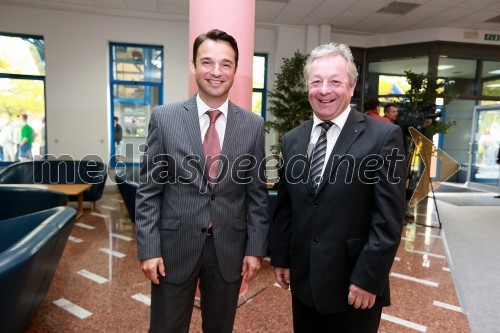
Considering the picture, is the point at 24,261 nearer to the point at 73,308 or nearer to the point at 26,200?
the point at 73,308

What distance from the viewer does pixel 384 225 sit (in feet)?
4.00

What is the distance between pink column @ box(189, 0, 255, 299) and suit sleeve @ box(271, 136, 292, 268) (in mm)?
1341

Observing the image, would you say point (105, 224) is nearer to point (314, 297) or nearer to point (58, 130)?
point (58, 130)

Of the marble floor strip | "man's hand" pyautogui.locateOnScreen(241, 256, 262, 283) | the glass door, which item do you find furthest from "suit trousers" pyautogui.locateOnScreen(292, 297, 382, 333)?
the glass door

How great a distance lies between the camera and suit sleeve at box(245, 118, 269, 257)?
1.50 m

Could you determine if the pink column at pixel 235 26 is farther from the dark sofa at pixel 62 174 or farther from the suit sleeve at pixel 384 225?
the dark sofa at pixel 62 174

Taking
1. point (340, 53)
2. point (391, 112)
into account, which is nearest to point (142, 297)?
point (340, 53)

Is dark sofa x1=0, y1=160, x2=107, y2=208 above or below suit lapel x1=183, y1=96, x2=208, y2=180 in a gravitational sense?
below

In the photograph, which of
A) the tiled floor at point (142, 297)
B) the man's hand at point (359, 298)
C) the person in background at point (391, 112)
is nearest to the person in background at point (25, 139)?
the tiled floor at point (142, 297)

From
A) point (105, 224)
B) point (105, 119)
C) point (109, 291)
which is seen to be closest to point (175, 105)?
point (109, 291)

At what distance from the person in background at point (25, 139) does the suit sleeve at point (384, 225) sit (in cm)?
849

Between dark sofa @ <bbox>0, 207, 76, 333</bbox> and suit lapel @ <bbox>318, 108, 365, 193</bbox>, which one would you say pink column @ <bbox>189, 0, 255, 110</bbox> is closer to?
dark sofa @ <bbox>0, 207, 76, 333</bbox>

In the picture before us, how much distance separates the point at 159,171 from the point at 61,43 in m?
7.58

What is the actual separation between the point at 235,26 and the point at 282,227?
5.86ft
